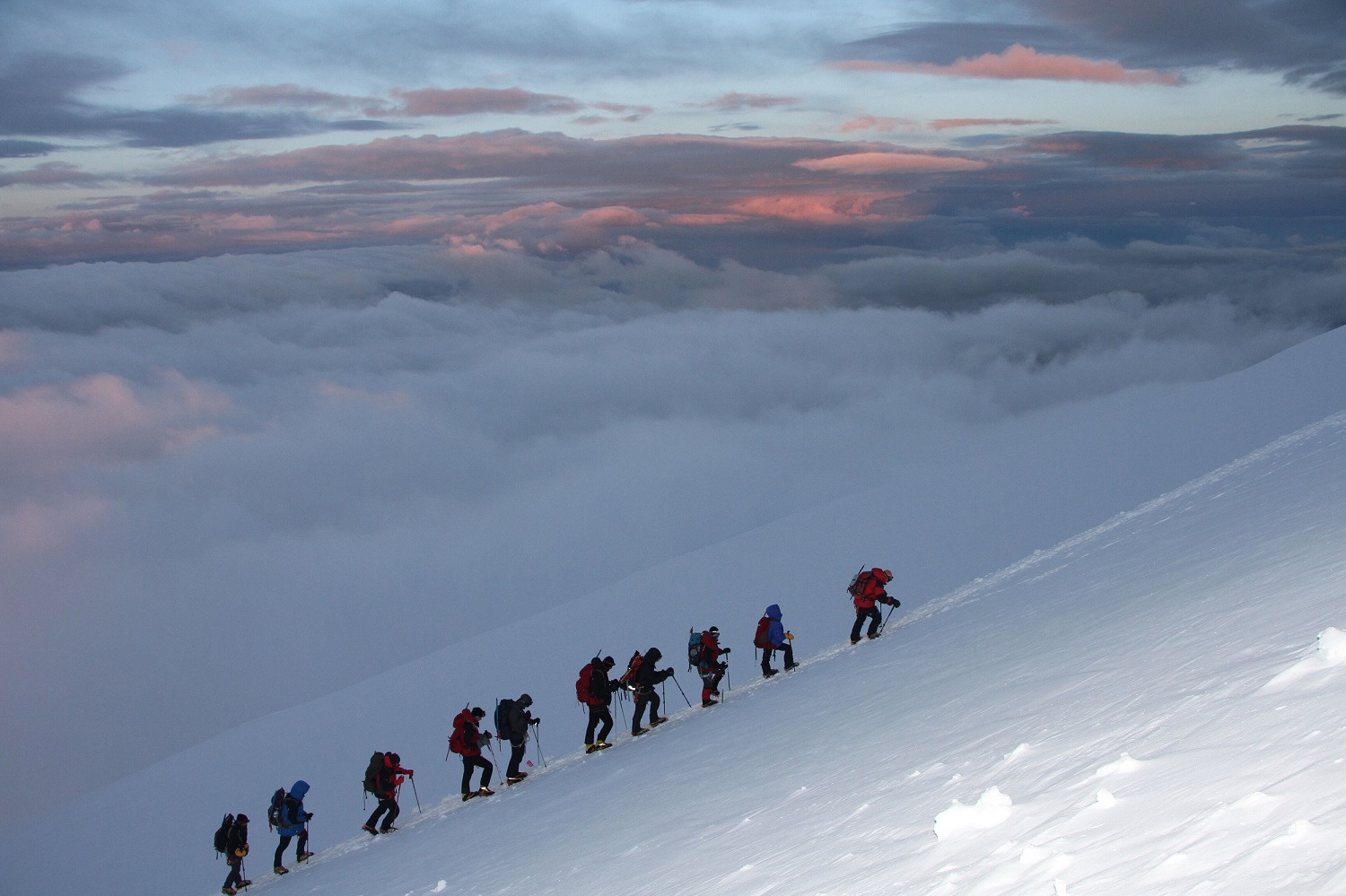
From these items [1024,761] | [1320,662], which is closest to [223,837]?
[1024,761]

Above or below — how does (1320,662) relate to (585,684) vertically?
below

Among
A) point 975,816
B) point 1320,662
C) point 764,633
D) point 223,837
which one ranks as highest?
point 764,633

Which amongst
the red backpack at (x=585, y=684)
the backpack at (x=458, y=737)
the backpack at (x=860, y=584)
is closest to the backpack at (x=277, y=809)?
the backpack at (x=458, y=737)

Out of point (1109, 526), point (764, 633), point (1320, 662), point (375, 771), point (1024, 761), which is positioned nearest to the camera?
point (1320, 662)

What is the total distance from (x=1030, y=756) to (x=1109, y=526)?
11.0 m

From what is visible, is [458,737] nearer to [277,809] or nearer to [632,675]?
[632,675]

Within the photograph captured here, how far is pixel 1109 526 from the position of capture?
15.0 meters

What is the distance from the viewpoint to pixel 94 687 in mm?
188875

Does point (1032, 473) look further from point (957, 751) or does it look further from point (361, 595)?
point (361, 595)

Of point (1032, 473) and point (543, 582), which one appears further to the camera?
point (543, 582)

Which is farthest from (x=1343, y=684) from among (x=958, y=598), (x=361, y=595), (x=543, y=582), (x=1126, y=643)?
(x=361, y=595)

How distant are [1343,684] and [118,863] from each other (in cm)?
3146

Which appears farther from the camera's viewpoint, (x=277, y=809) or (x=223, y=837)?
(x=223, y=837)

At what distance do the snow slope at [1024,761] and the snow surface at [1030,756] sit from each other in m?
0.02
